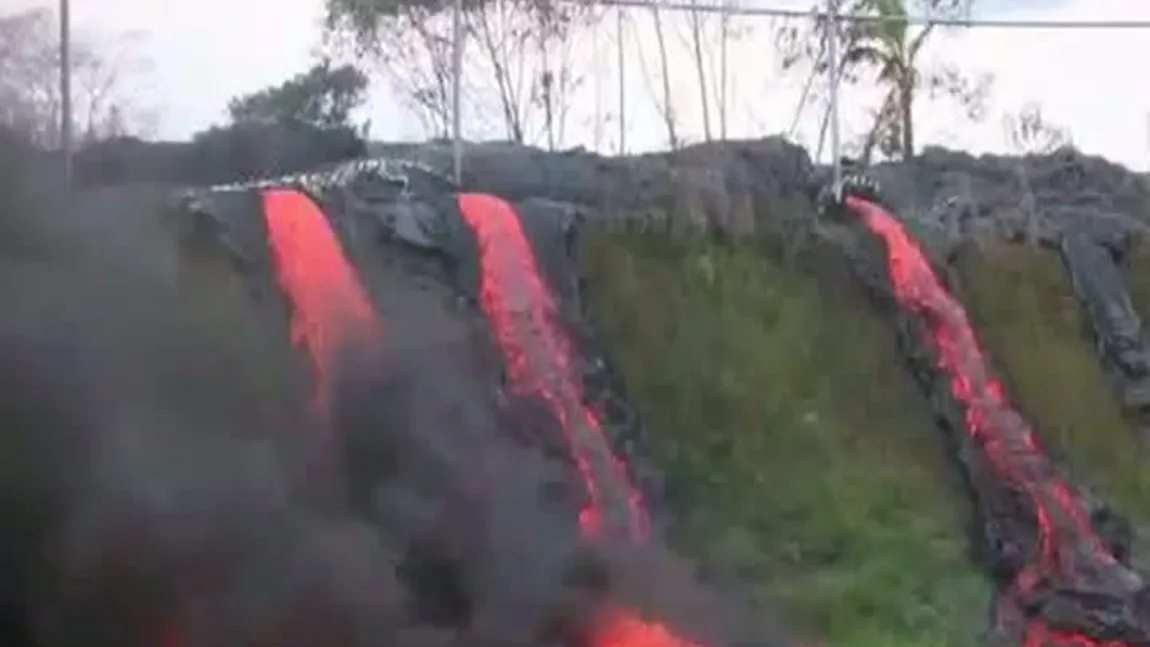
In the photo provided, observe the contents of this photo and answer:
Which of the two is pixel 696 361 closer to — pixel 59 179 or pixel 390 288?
pixel 390 288

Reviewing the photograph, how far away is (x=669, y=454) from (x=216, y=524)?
8.06m

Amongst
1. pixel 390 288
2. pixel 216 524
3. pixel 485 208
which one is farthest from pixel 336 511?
pixel 485 208

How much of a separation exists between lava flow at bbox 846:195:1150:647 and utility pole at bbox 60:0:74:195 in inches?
353

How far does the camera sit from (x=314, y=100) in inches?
854

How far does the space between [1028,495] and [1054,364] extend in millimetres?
2827

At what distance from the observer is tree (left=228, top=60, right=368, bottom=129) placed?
20.6 metres

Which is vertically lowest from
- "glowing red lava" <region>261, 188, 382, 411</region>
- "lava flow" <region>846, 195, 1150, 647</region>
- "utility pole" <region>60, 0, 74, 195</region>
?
"lava flow" <region>846, 195, 1150, 647</region>

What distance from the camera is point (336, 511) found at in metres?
13.1

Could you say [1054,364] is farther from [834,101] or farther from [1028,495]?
[834,101]

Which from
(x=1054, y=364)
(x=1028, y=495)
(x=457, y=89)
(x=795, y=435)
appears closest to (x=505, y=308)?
(x=457, y=89)

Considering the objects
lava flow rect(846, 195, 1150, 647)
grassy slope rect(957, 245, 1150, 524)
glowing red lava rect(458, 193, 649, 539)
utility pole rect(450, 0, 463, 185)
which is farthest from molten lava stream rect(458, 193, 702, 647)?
grassy slope rect(957, 245, 1150, 524)

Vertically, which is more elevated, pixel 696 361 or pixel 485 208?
pixel 485 208

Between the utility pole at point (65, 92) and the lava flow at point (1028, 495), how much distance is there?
8964 millimetres

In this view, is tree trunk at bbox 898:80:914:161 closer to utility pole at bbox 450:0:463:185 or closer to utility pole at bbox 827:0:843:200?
utility pole at bbox 827:0:843:200
